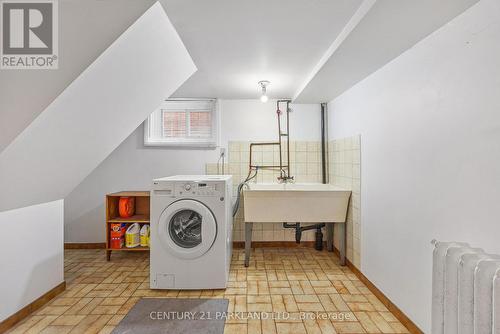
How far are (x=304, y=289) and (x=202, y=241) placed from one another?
1.04 metres

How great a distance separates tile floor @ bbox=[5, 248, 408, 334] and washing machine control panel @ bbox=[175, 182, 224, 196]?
35.1 inches

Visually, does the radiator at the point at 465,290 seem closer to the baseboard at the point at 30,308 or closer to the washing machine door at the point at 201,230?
the washing machine door at the point at 201,230

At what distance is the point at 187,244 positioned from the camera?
263 centimetres

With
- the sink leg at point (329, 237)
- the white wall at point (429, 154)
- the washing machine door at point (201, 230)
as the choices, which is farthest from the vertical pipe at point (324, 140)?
the washing machine door at point (201, 230)

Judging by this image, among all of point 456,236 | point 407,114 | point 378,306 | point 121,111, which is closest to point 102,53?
point 121,111

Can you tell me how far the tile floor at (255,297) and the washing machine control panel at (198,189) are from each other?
0.89 m

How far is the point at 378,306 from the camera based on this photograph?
231 cm

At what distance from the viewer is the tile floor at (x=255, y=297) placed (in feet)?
6.70

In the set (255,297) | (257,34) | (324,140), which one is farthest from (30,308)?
(324,140)

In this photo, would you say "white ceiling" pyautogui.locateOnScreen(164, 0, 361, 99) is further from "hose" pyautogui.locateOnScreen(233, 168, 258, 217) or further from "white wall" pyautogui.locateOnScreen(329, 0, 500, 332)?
"hose" pyautogui.locateOnScreen(233, 168, 258, 217)

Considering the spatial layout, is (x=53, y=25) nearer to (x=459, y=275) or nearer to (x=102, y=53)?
(x=102, y=53)

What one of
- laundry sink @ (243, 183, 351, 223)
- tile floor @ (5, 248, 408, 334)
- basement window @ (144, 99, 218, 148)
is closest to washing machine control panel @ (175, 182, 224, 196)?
laundry sink @ (243, 183, 351, 223)

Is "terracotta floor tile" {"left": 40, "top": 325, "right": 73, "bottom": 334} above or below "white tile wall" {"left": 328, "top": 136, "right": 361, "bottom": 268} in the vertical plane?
below

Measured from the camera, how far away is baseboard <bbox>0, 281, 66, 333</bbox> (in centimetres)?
196
